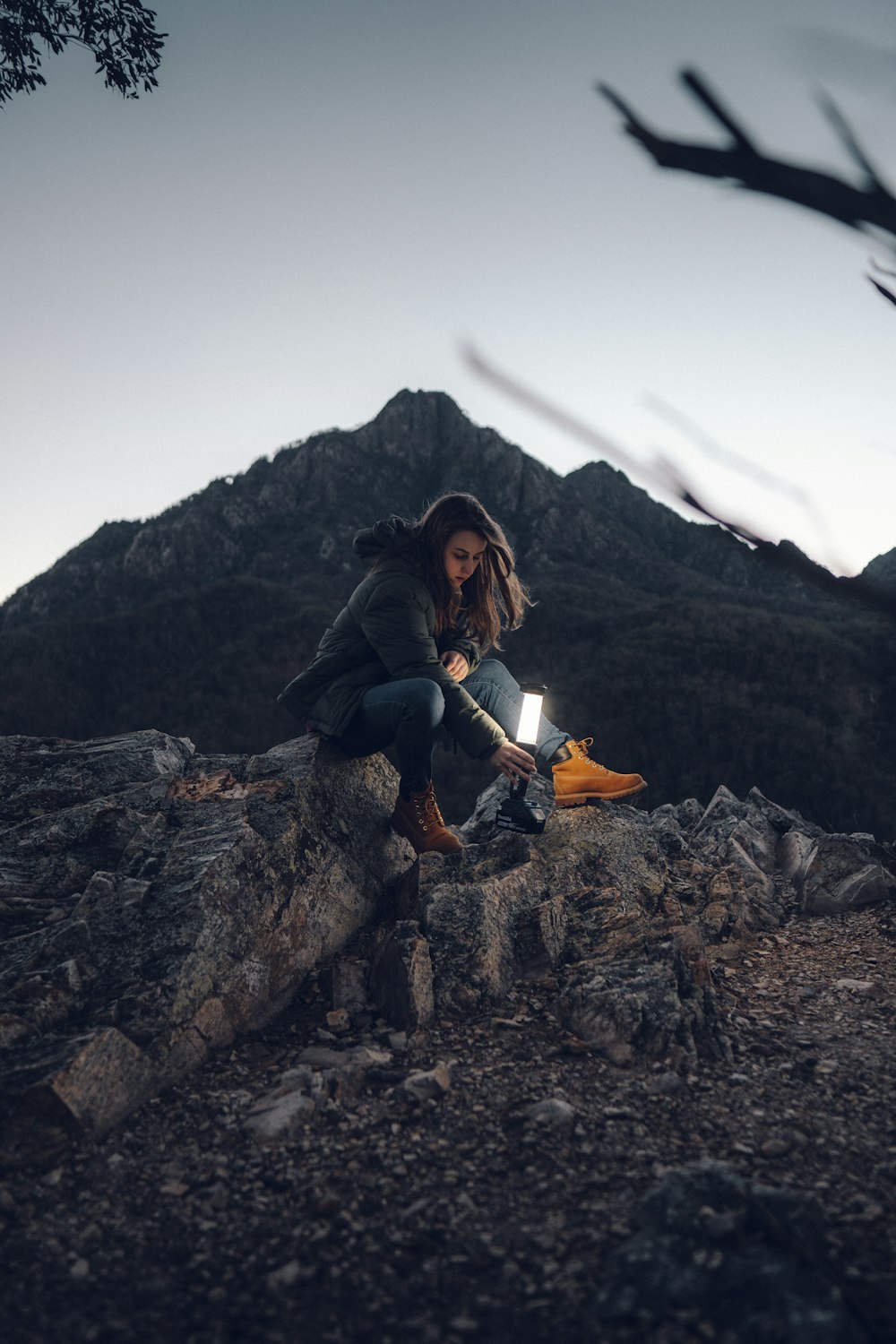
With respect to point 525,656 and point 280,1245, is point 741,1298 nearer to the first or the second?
point 280,1245

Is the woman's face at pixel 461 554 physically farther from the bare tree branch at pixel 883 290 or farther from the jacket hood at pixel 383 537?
the bare tree branch at pixel 883 290

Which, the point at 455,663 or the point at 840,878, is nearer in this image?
the point at 455,663

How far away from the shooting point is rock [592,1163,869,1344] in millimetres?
1632

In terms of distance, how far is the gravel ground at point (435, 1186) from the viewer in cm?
179

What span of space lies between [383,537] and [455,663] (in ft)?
2.90

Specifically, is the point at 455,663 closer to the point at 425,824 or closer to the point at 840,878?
the point at 425,824

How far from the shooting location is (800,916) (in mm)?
5211

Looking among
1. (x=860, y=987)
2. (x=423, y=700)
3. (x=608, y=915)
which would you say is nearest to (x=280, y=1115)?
(x=423, y=700)

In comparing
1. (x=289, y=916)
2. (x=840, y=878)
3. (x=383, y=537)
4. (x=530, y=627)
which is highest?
(x=530, y=627)

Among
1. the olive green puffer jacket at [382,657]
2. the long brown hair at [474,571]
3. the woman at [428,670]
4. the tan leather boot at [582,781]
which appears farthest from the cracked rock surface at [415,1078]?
the long brown hair at [474,571]

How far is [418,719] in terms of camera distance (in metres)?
3.94

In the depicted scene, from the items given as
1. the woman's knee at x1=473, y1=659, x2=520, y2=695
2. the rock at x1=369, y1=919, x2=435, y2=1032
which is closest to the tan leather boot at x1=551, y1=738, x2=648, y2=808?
the woman's knee at x1=473, y1=659, x2=520, y2=695

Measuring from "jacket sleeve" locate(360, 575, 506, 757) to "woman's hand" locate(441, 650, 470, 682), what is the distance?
0.39m

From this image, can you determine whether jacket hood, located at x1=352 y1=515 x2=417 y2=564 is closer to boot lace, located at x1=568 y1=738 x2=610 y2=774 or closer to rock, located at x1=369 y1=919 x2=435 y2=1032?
boot lace, located at x1=568 y1=738 x2=610 y2=774
